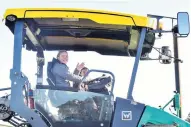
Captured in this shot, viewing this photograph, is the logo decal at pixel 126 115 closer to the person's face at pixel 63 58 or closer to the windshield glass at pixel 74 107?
the windshield glass at pixel 74 107

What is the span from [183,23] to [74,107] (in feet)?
4.77

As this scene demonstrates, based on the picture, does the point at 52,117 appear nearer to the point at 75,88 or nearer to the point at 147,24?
the point at 75,88

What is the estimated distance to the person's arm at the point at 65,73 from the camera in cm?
439

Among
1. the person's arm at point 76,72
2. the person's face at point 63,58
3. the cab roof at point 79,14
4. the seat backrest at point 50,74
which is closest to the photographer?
the cab roof at point 79,14

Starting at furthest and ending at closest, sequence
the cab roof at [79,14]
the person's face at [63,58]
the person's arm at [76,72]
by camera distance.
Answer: the person's arm at [76,72]
the person's face at [63,58]
the cab roof at [79,14]

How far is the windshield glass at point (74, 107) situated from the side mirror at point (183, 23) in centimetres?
103

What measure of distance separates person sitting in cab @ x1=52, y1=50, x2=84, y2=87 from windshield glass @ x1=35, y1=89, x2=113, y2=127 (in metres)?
0.20

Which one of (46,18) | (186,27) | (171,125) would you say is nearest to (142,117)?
(171,125)

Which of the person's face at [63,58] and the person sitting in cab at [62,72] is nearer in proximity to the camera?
the person sitting in cab at [62,72]

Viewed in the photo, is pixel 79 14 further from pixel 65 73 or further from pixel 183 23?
pixel 183 23

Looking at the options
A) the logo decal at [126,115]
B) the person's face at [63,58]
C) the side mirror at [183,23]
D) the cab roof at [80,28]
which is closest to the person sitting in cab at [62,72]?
the person's face at [63,58]

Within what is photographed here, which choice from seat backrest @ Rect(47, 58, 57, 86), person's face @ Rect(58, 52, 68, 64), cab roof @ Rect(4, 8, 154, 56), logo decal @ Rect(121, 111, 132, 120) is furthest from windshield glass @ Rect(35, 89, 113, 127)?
cab roof @ Rect(4, 8, 154, 56)

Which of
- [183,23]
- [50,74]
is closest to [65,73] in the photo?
[50,74]

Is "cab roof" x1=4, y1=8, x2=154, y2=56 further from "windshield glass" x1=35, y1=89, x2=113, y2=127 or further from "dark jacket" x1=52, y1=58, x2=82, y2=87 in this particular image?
"windshield glass" x1=35, y1=89, x2=113, y2=127
